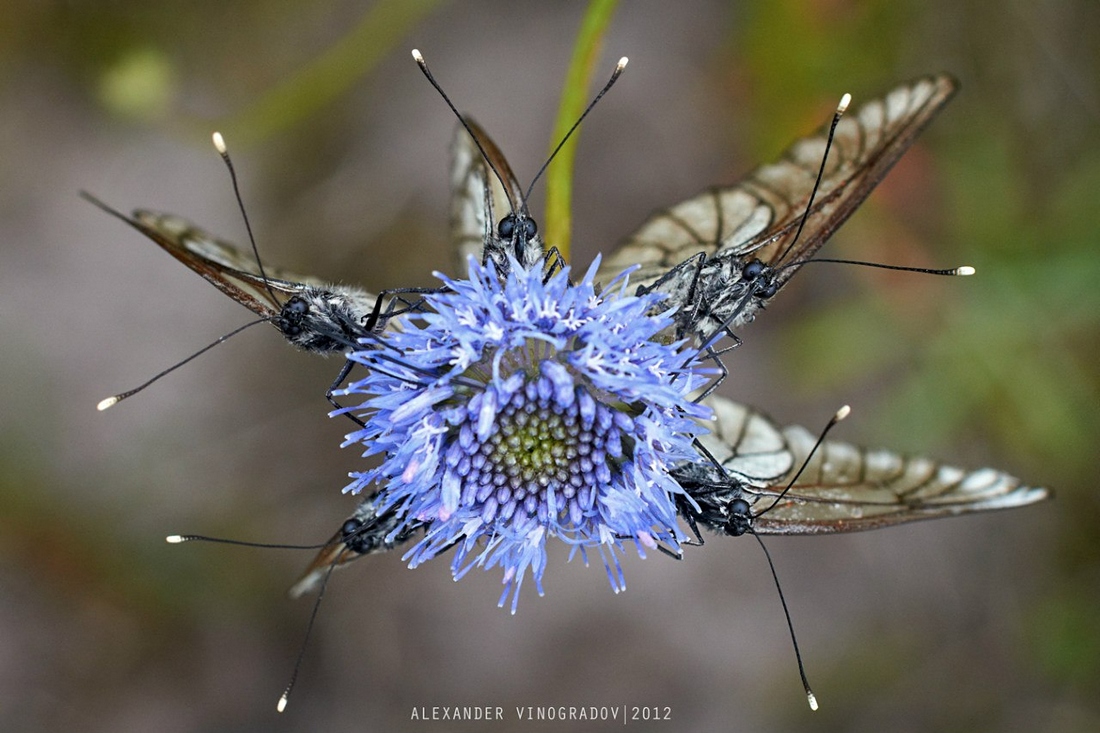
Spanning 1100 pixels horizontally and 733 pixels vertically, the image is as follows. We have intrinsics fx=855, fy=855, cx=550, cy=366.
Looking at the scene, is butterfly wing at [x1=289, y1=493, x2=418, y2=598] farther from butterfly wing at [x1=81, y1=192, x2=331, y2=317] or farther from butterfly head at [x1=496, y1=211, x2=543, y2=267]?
butterfly head at [x1=496, y1=211, x2=543, y2=267]

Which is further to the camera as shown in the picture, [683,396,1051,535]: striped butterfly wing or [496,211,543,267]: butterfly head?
[683,396,1051,535]: striped butterfly wing

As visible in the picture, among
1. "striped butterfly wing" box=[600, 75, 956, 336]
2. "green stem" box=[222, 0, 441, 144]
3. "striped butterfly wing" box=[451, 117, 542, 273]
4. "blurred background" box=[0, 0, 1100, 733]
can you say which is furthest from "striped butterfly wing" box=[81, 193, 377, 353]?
"blurred background" box=[0, 0, 1100, 733]

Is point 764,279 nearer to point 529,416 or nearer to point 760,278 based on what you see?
point 760,278

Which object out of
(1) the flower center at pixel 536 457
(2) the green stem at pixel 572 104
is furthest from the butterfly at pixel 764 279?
(1) the flower center at pixel 536 457

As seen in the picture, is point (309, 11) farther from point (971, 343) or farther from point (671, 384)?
point (971, 343)

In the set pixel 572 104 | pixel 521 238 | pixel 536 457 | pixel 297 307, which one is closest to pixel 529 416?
pixel 536 457

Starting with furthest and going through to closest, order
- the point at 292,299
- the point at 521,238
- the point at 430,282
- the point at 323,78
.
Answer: the point at 430,282, the point at 323,78, the point at 292,299, the point at 521,238
